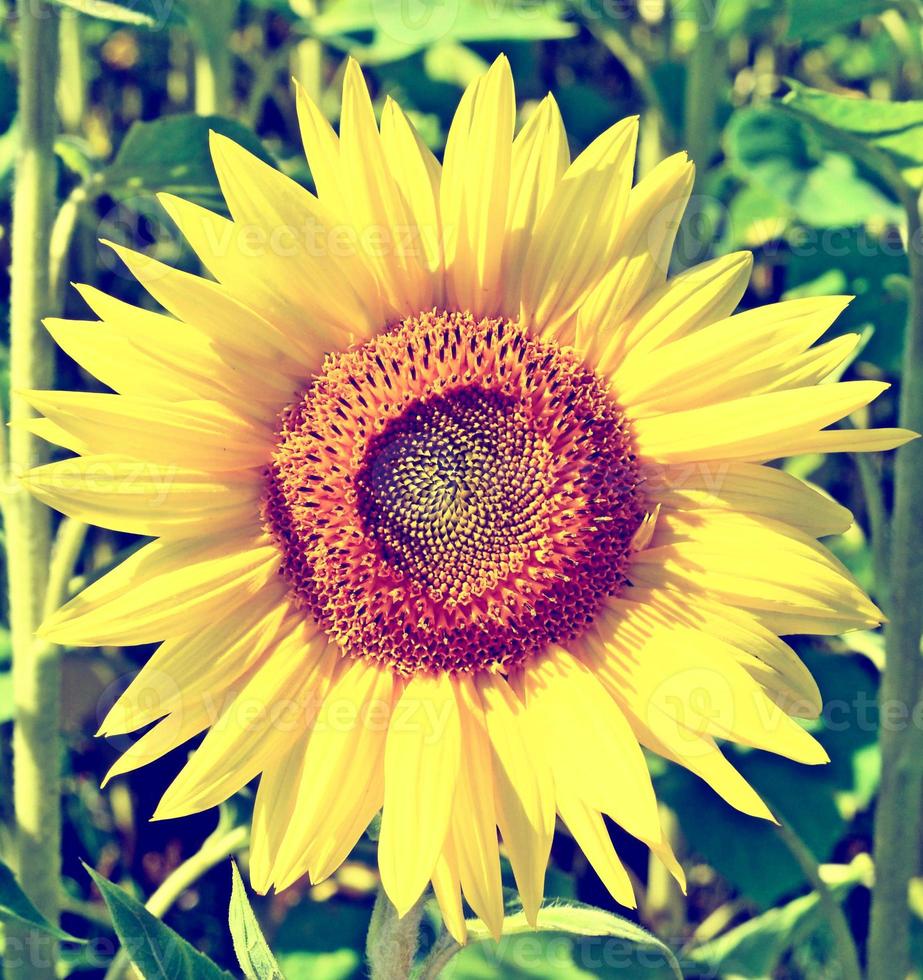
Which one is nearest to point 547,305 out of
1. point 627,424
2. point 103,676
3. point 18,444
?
point 627,424

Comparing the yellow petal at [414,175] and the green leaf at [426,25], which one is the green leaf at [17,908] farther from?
the green leaf at [426,25]

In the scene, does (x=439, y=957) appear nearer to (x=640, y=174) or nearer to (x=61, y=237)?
(x=61, y=237)

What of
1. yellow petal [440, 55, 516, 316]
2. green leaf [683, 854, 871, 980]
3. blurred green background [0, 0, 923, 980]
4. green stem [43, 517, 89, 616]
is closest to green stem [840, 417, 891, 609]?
blurred green background [0, 0, 923, 980]

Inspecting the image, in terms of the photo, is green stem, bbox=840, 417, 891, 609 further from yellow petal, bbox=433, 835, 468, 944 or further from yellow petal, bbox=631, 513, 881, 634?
yellow petal, bbox=433, 835, 468, 944

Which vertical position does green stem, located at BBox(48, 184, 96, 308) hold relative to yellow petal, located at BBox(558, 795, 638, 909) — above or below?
above

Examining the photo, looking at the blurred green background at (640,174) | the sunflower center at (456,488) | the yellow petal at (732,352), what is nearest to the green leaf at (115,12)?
the blurred green background at (640,174)

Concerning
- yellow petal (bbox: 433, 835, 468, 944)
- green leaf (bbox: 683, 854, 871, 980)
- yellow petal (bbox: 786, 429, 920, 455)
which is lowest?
green leaf (bbox: 683, 854, 871, 980)

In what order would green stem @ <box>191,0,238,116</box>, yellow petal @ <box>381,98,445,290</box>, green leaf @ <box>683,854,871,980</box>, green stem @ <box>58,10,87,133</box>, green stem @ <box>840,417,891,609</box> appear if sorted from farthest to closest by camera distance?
green stem @ <box>58,10,87,133</box>
green stem @ <box>191,0,238,116</box>
green leaf @ <box>683,854,871,980</box>
green stem @ <box>840,417,891,609</box>
yellow petal @ <box>381,98,445,290</box>
